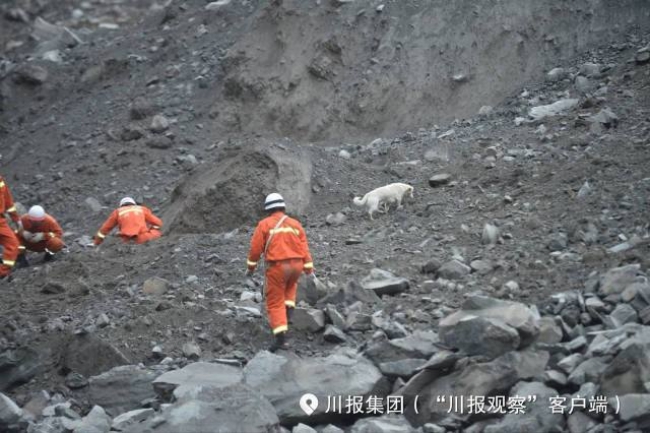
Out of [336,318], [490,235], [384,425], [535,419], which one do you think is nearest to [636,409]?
[535,419]

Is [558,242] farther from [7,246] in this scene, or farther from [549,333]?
[7,246]

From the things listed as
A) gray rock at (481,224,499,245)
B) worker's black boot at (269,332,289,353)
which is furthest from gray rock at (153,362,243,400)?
gray rock at (481,224,499,245)

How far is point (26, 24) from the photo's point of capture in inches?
997

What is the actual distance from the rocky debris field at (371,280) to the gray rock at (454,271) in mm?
40

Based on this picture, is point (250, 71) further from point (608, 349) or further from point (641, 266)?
point (608, 349)

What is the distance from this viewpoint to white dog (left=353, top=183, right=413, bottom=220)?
1203 centimetres

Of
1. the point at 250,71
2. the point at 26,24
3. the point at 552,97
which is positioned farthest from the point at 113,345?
the point at 26,24

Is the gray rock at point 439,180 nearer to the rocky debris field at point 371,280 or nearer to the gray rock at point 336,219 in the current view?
the rocky debris field at point 371,280

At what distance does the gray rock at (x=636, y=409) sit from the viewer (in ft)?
21.6

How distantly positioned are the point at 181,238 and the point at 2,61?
43.4ft

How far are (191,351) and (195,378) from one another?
1049 mm

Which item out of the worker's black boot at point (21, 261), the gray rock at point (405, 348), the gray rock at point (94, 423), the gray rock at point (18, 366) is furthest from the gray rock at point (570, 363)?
the worker's black boot at point (21, 261)

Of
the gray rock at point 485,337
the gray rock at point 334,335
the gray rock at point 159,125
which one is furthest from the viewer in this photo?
the gray rock at point 159,125

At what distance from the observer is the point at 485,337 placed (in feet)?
25.0
